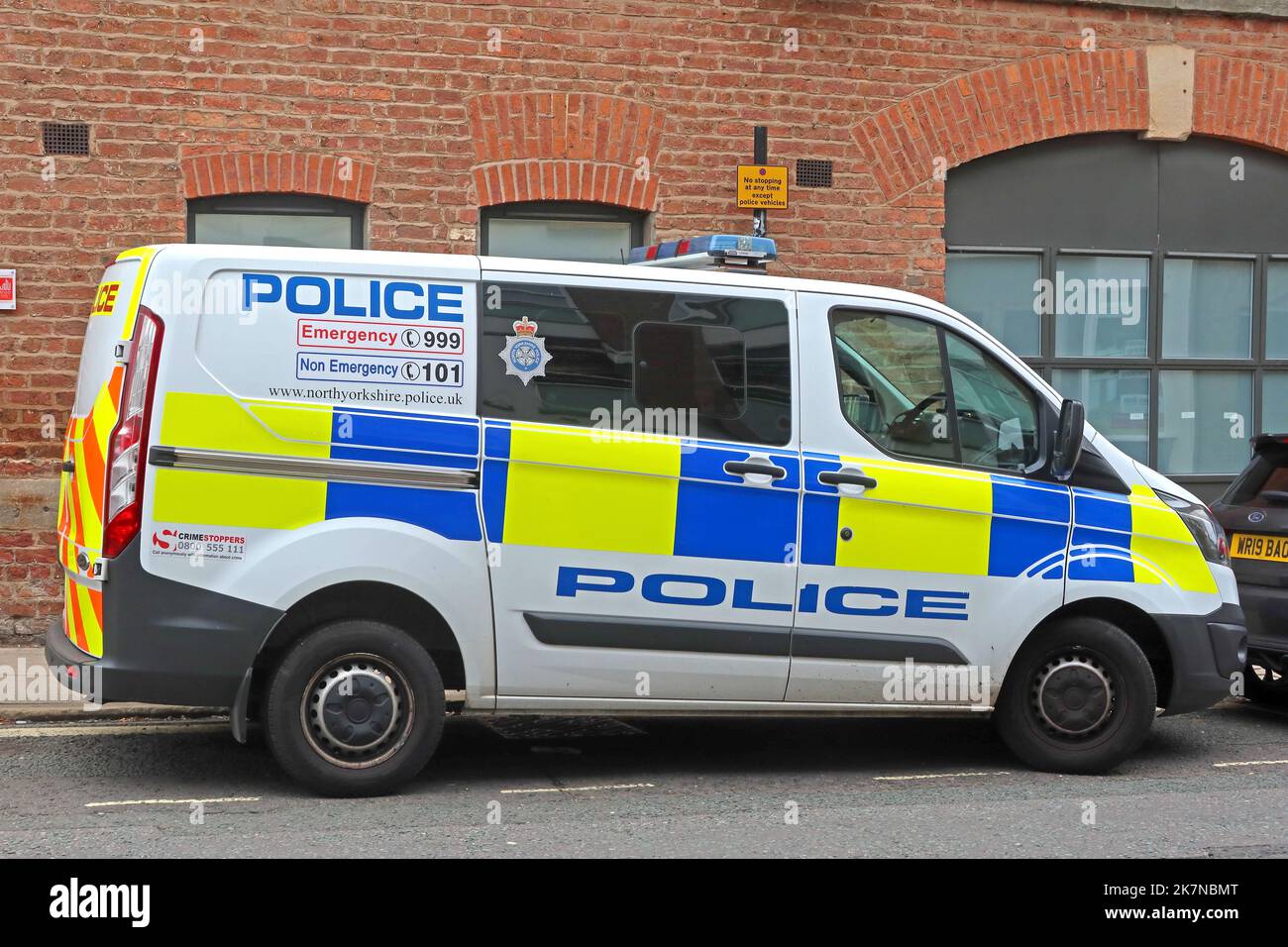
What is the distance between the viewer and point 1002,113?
1127cm

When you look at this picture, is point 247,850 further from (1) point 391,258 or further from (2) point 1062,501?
(2) point 1062,501

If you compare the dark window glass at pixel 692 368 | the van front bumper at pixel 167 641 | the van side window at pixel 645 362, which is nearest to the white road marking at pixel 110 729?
the van front bumper at pixel 167 641

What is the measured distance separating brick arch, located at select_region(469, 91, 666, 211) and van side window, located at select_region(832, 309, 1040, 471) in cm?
406

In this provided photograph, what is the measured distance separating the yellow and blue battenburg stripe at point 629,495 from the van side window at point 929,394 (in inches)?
17.7

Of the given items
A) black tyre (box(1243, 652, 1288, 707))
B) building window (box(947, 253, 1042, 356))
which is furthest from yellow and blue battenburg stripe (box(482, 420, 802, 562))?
building window (box(947, 253, 1042, 356))

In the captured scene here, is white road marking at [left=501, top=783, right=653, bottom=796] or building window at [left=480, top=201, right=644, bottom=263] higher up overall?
building window at [left=480, top=201, right=644, bottom=263]

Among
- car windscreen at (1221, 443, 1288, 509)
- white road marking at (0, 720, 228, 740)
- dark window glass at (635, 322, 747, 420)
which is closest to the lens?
dark window glass at (635, 322, 747, 420)

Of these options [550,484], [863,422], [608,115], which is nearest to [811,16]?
[608,115]

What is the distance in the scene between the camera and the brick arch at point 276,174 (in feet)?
32.4

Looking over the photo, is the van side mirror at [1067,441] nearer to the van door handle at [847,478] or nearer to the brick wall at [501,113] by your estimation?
the van door handle at [847,478]

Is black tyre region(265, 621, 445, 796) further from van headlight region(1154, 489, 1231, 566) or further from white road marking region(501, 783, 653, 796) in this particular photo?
van headlight region(1154, 489, 1231, 566)

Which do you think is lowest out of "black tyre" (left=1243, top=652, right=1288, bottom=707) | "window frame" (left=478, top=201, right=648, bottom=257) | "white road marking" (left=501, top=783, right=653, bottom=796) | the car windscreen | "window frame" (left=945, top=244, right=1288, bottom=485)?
"white road marking" (left=501, top=783, right=653, bottom=796)

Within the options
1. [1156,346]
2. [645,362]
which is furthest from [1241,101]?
[645,362]

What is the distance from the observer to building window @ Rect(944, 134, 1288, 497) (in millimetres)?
11562
